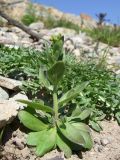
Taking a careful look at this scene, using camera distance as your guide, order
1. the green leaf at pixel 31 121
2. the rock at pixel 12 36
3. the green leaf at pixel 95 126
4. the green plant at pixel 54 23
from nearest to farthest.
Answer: the green leaf at pixel 31 121 < the green leaf at pixel 95 126 < the rock at pixel 12 36 < the green plant at pixel 54 23

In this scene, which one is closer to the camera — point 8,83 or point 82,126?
point 82,126

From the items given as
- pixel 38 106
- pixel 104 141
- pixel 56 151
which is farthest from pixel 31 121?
pixel 104 141

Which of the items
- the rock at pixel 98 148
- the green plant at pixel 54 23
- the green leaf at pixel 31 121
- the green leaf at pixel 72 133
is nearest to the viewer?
the green leaf at pixel 72 133

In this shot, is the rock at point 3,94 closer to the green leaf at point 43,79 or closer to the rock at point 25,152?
the green leaf at point 43,79

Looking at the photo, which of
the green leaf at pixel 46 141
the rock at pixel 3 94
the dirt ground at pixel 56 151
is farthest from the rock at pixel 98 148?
the rock at pixel 3 94

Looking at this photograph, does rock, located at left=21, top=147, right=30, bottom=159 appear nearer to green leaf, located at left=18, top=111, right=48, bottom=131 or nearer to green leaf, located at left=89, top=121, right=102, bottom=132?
green leaf, located at left=18, top=111, right=48, bottom=131

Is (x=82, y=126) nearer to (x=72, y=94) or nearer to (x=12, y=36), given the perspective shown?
(x=72, y=94)
